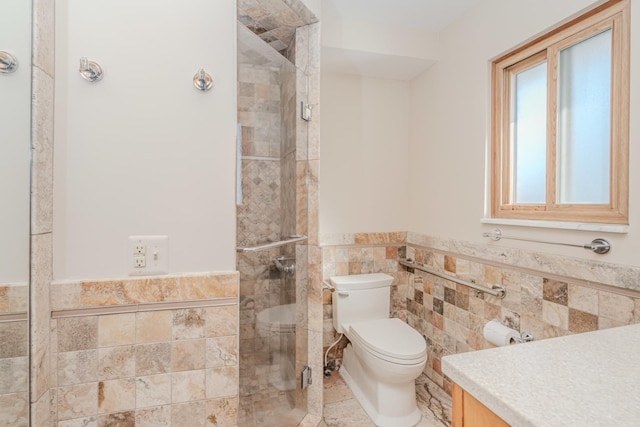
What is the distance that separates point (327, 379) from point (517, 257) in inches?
61.4

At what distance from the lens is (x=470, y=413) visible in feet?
1.94

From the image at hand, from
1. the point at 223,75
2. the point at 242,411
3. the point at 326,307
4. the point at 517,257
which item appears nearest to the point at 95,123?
the point at 223,75

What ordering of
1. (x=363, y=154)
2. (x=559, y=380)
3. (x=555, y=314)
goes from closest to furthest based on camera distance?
(x=559, y=380), (x=555, y=314), (x=363, y=154)

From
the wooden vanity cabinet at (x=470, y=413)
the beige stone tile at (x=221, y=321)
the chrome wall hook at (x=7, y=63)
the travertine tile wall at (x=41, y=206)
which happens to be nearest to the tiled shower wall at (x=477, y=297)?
the wooden vanity cabinet at (x=470, y=413)

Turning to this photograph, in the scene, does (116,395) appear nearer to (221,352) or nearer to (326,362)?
(221,352)

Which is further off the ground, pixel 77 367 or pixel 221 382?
pixel 77 367

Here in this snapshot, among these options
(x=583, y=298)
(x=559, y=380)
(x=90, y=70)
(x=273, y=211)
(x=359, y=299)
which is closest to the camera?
(x=559, y=380)

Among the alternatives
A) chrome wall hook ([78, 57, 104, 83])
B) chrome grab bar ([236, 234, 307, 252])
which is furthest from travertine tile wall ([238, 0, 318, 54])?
chrome grab bar ([236, 234, 307, 252])

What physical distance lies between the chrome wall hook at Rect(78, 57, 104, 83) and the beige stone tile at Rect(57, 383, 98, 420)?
3.61ft

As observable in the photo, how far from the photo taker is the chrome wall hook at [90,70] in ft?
3.49

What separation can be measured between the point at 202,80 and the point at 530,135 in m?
1.69

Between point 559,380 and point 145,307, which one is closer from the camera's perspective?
point 559,380

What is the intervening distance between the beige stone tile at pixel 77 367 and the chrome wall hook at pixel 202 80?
1.06m

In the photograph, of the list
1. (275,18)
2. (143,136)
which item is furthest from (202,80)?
(275,18)
